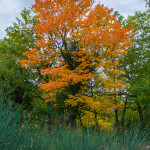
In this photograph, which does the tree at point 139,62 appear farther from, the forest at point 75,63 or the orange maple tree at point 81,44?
the orange maple tree at point 81,44

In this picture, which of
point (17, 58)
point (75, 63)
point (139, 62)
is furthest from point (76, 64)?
point (139, 62)

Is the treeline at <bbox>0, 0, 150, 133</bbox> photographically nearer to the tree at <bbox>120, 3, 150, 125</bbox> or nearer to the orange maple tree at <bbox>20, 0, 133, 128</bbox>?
the orange maple tree at <bbox>20, 0, 133, 128</bbox>

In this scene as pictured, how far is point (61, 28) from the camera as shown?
10.1 meters

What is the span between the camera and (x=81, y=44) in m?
10.1

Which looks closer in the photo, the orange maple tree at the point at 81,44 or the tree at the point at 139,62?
the orange maple tree at the point at 81,44

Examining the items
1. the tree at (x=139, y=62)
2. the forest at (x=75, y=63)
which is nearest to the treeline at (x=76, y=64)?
the forest at (x=75, y=63)

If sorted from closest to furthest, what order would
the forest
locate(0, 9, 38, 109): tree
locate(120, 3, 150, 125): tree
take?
the forest → locate(0, 9, 38, 109): tree → locate(120, 3, 150, 125): tree

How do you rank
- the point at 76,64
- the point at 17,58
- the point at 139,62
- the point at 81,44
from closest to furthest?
the point at 81,44 → the point at 76,64 → the point at 17,58 → the point at 139,62

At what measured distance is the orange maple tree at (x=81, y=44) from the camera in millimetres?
8953

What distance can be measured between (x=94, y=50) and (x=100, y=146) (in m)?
7.05

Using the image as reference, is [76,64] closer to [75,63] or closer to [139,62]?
[75,63]

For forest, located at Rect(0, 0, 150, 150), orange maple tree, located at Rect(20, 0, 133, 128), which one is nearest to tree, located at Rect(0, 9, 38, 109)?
forest, located at Rect(0, 0, 150, 150)

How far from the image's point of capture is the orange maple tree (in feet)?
29.4

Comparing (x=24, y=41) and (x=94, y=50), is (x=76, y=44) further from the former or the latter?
(x=24, y=41)
